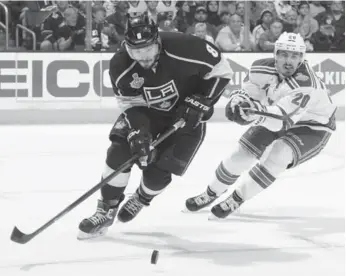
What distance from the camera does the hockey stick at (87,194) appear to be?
2432 millimetres

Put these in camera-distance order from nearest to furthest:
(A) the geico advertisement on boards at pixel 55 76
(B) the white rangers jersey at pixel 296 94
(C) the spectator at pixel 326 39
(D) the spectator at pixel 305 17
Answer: (B) the white rangers jersey at pixel 296 94, (A) the geico advertisement on boards at pixel 55 76, (C) the spectator at pixel 326 39, (D) the spectator at pixel 305 17

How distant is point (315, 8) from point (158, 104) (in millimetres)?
5043

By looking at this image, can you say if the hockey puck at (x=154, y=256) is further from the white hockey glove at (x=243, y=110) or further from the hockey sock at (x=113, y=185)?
the white hockey glove at (x=243, y=110)

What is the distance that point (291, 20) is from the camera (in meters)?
7.21

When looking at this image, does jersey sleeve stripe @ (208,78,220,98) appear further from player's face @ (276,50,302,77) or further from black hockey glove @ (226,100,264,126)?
player's face @ (276,50,302,77)

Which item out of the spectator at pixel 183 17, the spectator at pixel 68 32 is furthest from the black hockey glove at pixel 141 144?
the spectator at pixel 183 17

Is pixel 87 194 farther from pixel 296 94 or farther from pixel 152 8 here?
pixel 152 8

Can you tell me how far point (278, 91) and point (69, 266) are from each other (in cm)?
119

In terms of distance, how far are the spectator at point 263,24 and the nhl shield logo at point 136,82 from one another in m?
4.50

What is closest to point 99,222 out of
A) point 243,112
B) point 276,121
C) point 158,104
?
point 158,104

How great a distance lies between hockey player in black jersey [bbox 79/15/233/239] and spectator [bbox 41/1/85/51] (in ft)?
13.0

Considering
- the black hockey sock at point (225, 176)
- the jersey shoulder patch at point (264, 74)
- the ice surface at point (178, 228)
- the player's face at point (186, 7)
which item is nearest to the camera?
the ice surface at point (178, 228)

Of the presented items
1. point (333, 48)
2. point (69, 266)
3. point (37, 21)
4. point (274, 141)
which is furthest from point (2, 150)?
point (333, 48)

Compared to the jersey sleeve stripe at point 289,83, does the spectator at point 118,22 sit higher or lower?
lower
